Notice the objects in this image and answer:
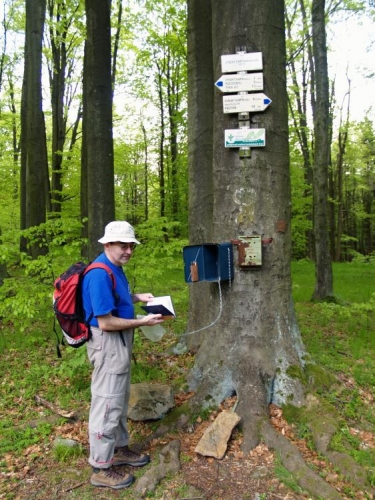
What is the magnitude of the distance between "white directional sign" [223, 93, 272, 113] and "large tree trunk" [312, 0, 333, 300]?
6.57 m

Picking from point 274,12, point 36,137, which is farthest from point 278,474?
point 36,137

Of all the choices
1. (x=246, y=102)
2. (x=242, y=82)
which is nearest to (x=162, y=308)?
(x=246, y=102)

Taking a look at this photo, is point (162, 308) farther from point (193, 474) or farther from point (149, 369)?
point (149, 369)

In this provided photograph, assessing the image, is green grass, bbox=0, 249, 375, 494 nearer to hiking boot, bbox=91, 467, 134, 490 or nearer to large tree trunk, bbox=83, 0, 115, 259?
large tree trunk, bbox=83, 0, 115, 259

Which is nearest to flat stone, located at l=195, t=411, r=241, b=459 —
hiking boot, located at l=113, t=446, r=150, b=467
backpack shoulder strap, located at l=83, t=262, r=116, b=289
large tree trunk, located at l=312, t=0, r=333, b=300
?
hiking boot, located at l=113, t=446, r=150, b=467

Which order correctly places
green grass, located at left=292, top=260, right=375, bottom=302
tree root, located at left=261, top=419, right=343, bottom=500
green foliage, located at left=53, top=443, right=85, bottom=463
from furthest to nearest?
green grass, located at left=292, top=260, right=375, bottom=302
green foliage, located at left=53, top=443, right=85, bottom=463
tree root, located at left=261, top=419, right=343, bottom=500

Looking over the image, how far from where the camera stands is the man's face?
299cm

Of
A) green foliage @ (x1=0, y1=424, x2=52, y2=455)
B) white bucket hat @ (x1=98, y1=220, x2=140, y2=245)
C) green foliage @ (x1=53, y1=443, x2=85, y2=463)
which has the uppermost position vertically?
white bucket hat @ (x1=98, y1=220, x2=140, y2=245)

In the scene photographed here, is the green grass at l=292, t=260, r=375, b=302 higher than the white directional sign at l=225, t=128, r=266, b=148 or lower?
lower

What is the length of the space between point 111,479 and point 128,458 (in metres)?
0.26

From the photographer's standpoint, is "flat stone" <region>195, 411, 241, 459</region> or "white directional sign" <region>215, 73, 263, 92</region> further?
"white directional sign" <region>215, 73, 263, 92</region>

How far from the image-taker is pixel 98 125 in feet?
18.2

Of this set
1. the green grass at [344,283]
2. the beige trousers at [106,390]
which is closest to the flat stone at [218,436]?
the beige trousers at [106,390]

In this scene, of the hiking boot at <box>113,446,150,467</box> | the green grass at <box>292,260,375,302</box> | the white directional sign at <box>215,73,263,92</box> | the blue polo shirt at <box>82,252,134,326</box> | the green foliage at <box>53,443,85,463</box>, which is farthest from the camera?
the green grass at <box>292,260,375,302</box>
